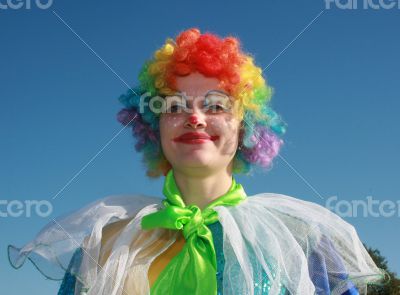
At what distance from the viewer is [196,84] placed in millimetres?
2877

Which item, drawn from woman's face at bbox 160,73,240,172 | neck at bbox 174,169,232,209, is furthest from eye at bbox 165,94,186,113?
neck at bbox 174,169,232,209

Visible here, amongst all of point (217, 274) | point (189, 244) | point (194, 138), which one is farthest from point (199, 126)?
point (217, 274)

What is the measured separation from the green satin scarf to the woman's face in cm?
15

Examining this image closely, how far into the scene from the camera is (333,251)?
105 inches

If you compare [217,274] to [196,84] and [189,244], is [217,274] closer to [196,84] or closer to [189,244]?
[189,244]

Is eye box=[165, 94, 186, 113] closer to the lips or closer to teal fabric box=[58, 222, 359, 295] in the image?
the lips

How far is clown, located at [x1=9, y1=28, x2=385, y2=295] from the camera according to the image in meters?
2.55

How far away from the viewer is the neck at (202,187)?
2830 millimetres

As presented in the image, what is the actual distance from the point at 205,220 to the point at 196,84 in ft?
1.98

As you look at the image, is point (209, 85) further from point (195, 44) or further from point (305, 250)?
point (305, 250)

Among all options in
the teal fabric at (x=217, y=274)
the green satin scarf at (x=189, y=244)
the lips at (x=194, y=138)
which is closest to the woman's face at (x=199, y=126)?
the lips at (x=194, y=138)

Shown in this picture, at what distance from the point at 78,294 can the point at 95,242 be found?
8.6 inches

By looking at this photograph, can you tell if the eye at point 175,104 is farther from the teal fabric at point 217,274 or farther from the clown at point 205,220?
the teal fabric at point 217,274

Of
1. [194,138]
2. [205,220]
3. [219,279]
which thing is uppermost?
[194,138]
